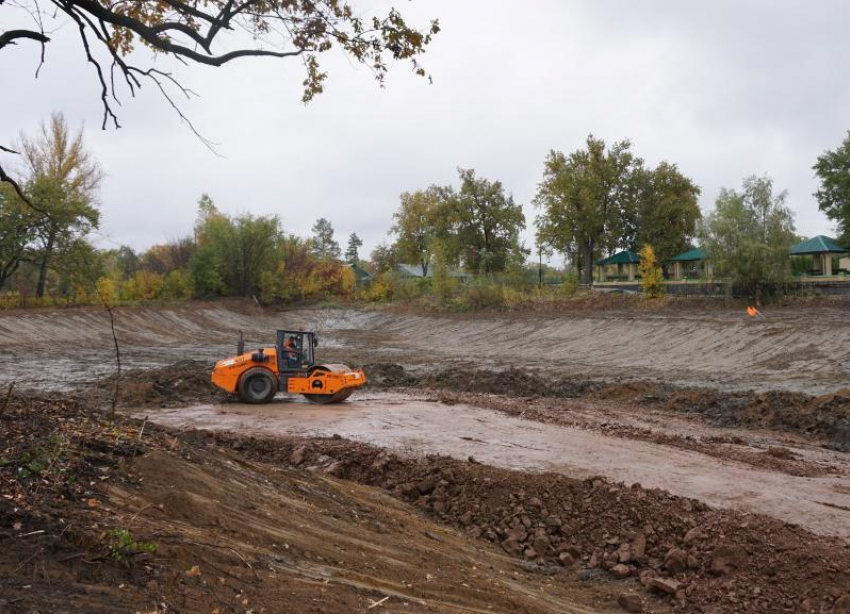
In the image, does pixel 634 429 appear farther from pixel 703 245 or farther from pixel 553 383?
pixel 703 245

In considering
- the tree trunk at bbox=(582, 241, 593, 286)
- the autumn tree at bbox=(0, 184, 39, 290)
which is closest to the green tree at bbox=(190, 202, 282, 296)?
the autumn tree at bbox=(0, 184, 39, 290)

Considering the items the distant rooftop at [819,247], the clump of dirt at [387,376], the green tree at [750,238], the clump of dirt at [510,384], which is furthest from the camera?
the distant rooftop at [819,247]

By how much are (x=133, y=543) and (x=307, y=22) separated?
184 inches

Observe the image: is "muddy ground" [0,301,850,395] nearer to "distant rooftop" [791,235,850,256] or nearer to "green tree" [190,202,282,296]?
"green tree" [190,202,282,296]

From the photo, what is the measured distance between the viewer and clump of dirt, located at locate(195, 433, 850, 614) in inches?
251

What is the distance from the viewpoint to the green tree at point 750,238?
32.2m

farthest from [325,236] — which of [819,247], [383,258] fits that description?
[819,247]

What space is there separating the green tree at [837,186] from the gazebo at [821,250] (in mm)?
3644

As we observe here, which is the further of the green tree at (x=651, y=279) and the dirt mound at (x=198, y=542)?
the green tree at (x=651, y=279)

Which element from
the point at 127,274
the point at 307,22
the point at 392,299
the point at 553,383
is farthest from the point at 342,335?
the point at 307,22

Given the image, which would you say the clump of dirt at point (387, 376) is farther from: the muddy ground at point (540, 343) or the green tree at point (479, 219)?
the green tree at point (479, 219)

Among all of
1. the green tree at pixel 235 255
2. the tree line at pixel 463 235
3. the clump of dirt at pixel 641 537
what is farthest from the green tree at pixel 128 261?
the clump of dirt at pixel 641 537

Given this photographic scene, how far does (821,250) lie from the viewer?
133 feet

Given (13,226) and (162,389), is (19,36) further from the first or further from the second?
(13,226)
